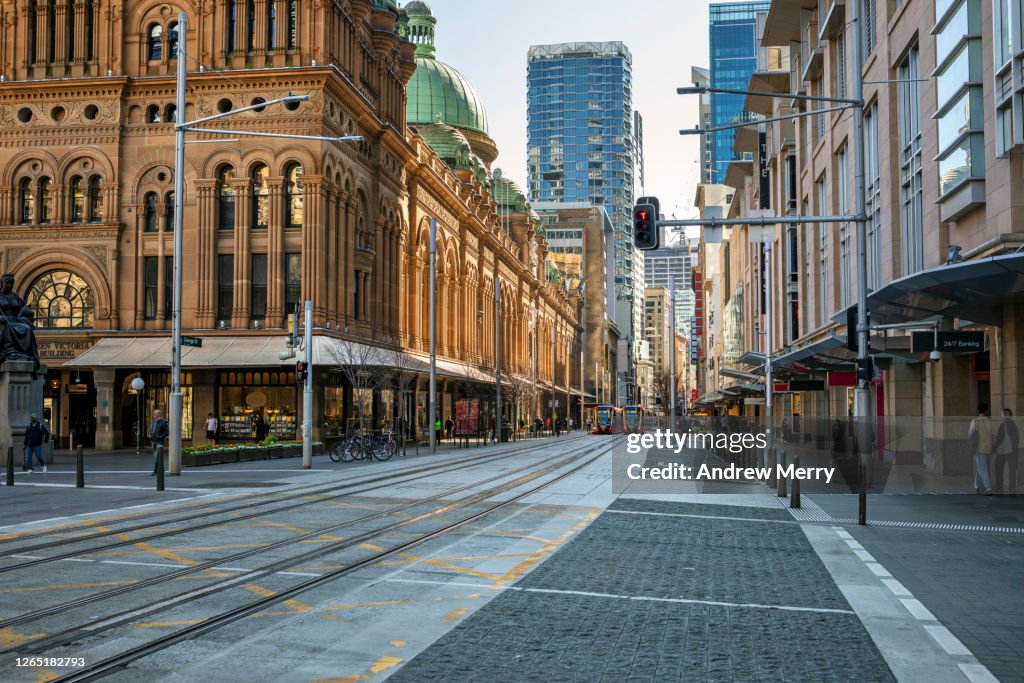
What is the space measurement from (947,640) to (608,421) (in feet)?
312

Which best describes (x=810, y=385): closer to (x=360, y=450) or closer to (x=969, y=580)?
(x=360, y=450)

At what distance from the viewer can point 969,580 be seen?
11.8m

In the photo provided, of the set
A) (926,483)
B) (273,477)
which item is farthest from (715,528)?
(273,477)

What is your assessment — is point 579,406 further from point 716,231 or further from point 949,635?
point 949,635

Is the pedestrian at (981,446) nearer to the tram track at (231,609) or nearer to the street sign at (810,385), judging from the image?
the tram track at (231,609)

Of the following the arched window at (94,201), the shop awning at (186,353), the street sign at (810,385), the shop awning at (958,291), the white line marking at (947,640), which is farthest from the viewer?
the arched window at (94,201)

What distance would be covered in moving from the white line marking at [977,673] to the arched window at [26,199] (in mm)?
51967

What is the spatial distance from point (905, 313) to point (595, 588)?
1413 centimetres

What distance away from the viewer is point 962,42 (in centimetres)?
2353

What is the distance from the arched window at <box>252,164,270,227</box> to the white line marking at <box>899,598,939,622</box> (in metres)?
43.1

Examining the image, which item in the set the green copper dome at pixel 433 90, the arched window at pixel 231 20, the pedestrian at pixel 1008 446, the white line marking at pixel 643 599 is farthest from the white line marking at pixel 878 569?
the green copper dome at pixel 433 90

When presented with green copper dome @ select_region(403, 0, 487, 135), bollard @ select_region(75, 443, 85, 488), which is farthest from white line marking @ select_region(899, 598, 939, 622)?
green copper dome @ select_region(403, 0, 487, 135)

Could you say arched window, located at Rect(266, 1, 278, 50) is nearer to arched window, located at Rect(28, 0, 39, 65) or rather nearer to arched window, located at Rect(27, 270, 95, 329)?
→ arched window, located at Rect(28, 0, 39, 65)

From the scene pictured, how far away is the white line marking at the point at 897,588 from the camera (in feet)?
35.3
